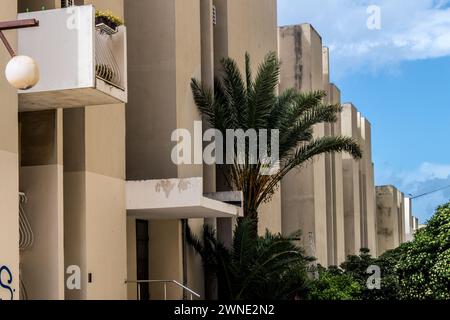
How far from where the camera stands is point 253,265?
65.0 feet

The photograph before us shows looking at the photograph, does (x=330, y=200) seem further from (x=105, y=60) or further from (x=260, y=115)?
(x=105, y=60)

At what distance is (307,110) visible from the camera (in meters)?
22.5

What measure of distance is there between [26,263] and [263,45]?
14523mm

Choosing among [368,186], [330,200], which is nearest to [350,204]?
[330,200]

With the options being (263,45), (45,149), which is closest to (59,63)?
(45,149)

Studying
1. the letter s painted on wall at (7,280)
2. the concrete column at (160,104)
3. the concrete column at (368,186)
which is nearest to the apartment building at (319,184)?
the concrete column at (368,186)

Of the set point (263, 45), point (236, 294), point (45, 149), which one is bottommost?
point (236, 294)

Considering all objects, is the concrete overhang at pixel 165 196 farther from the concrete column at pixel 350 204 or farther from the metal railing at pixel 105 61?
the concrete column at pixel 350 204

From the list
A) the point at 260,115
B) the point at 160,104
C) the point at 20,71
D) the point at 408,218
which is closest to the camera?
the point at 20,71

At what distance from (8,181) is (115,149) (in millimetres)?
4182

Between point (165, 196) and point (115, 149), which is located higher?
point (115, 149)

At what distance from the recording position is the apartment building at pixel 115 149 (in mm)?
12961

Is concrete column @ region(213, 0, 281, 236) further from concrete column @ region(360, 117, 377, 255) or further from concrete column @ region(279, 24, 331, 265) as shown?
concrete column @ region(360, 117, 377, 255)

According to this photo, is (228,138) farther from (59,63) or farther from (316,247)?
(316,247)
